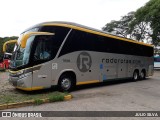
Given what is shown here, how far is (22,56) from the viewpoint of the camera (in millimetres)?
9305

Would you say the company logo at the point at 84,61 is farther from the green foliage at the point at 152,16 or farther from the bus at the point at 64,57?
the green foliage at the point at 152,16

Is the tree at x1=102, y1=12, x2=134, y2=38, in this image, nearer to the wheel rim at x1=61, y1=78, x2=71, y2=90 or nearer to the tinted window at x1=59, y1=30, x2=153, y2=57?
the tinted window at x1=59, y1=30, x2=153, y2=57

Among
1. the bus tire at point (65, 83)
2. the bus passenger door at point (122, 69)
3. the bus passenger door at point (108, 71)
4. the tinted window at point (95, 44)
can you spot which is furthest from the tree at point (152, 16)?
the bus tire at point (65, 83)

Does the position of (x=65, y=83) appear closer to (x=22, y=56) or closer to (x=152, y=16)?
Answer: (x=22, y=56)

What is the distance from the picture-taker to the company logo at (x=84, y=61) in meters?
11.2

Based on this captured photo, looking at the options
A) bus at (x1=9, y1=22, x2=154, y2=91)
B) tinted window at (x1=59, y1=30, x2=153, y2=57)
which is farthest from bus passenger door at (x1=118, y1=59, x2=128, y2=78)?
tinted window at (x1=59, y1=30, x2=153, y2=57)

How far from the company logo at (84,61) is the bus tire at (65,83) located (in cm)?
89

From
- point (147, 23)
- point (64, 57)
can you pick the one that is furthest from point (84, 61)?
point (147, 23)

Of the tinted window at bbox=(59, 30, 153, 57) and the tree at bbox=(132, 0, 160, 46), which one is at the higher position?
the tree at bbox=(132, 0, 160, 46)

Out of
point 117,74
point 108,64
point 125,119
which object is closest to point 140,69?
point 117,74

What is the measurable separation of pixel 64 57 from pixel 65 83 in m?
1.35

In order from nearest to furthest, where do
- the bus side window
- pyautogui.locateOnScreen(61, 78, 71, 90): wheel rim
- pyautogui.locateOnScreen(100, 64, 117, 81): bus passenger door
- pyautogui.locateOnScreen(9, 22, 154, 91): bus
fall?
pyautogui.locateOnScreen(9, 22, 154, 91): bus < the bus side window < pyautogui.locateOnScreen(61, 78, 71, 90): wheel rim < pyautogui.locateOnScreen(100, 64, 117, 81): bus passenger door

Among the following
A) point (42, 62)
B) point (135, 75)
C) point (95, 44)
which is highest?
point (95, 44)

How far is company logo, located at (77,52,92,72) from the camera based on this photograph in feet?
36.8
